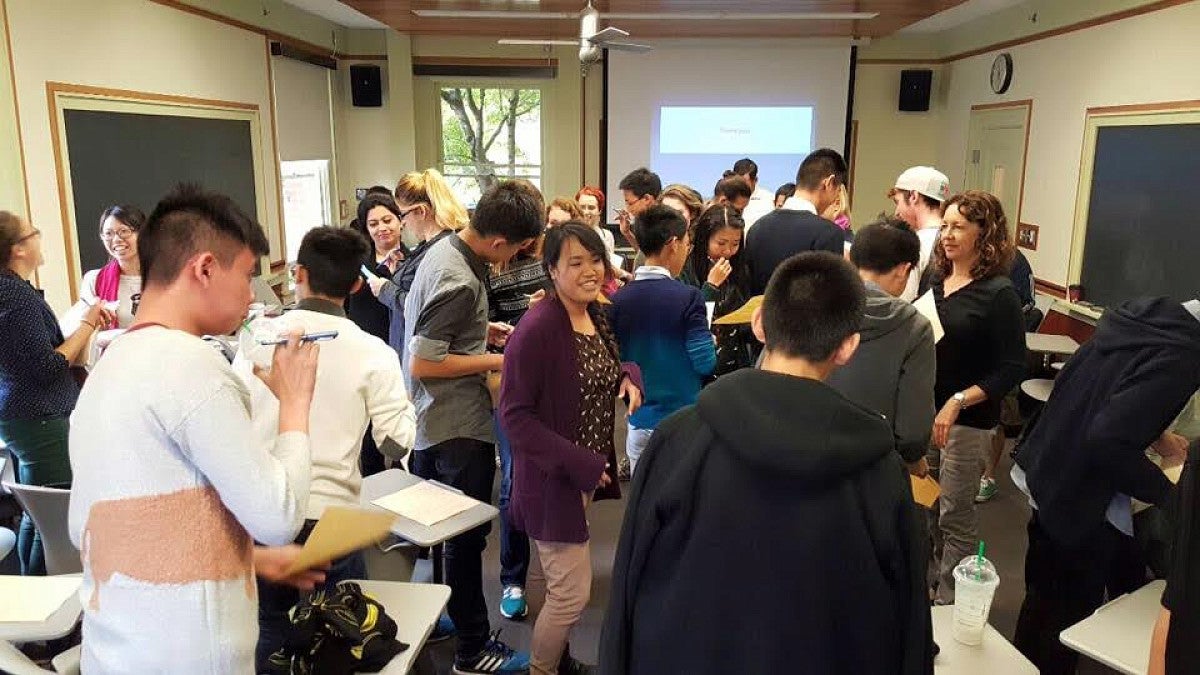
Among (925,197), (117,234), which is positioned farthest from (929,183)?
(117,234)

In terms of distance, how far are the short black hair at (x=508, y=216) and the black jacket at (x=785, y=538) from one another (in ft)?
4.04

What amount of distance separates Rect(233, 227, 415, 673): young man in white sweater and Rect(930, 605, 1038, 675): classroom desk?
1.32 meters

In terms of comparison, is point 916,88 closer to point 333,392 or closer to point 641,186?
point 641,186

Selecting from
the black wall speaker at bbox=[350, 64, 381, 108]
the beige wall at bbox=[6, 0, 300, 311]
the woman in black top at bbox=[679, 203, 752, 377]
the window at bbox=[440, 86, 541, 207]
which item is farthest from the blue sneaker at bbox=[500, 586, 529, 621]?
the black wall speaker at bbox=[350, 64, 381, 108]

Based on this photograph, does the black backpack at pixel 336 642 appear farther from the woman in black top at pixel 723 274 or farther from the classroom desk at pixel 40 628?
the woman in black top at pixel 723 274

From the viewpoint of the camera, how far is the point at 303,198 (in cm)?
703

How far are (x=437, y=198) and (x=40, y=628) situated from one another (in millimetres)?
1777

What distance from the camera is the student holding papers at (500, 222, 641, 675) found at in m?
2.03

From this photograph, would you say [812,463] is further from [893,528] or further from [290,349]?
A: [290,349]

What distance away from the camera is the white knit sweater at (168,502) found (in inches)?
→ 44.5

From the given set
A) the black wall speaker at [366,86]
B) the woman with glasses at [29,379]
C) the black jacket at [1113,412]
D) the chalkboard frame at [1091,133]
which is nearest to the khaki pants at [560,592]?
the black jacket at [1113,412]

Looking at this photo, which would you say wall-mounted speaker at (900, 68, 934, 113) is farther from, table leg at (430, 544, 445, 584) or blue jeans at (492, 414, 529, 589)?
table leg at (430, 544, 445, 584)

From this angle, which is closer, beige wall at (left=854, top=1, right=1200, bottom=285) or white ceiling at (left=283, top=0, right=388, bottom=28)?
beige wall at (left=854, top=1, right=1200, bottom=285)

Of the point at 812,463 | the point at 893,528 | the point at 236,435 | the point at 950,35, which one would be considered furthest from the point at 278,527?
the point at 950,35
